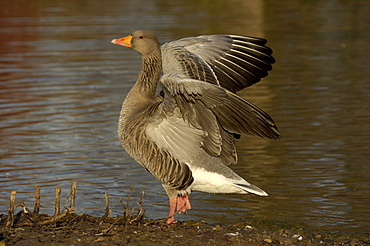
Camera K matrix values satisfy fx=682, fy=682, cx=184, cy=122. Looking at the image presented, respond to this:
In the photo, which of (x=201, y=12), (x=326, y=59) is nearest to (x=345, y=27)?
(x=326, y=59)

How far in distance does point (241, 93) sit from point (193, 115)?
864 cm

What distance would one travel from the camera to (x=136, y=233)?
6.43 meters

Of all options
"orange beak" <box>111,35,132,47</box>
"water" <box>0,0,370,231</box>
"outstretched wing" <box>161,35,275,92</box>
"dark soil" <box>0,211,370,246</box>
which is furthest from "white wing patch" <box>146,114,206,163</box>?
"orange beak" <box>111,35,132,47</box>

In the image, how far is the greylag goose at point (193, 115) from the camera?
6426mm

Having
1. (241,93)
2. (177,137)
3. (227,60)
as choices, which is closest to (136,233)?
(177,137)

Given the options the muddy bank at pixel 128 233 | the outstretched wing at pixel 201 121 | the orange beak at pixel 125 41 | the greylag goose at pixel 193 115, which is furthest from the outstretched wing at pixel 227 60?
the muddy bank at pixel 128 233

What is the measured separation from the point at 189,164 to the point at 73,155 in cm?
419

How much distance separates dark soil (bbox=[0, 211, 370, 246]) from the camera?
6.17 meters

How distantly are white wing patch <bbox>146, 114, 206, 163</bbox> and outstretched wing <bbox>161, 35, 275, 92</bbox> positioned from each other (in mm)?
899

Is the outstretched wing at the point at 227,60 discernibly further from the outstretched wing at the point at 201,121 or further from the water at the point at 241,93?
the water at the point at 241,93

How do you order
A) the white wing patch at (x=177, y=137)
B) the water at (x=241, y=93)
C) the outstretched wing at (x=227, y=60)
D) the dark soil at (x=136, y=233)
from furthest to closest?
the water at (x=241, y=93) → the outstretched wing at (x=227, y=60) → the white wing patch at (x=177, y=137) → the dark soil at (x=136, y=233)

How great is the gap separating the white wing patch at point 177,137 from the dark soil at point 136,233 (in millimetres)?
737

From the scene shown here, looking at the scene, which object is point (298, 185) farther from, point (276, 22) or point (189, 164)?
point (276, 22)

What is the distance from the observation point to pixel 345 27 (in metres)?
23.2
